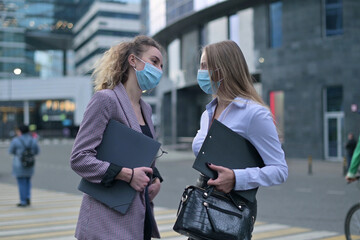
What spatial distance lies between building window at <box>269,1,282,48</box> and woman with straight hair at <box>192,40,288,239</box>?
91.8ft

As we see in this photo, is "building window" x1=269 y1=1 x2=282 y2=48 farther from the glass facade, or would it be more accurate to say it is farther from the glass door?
the glass facade

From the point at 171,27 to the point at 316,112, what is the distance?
17.2m

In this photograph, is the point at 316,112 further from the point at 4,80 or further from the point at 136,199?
the point at 4,80

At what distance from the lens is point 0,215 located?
364 inches

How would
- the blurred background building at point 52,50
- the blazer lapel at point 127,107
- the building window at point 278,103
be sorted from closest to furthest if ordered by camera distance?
1. the blazer lapel at point 127,107
2. the building window at point 278,103
3. the blurred background building at point 52,50

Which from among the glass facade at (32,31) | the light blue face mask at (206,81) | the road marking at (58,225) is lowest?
the road marking at (58,225)

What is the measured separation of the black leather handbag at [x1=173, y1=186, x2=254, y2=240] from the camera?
2457 mm

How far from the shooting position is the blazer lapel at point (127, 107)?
288 cm

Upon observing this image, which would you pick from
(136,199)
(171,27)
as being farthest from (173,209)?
(171,27)

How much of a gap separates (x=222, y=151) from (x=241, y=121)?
0.21 m

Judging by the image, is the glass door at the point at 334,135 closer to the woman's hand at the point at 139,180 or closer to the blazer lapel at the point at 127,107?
the blazer lapel at the point at 127,107

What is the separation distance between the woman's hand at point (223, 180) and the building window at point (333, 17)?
26098 millimetres

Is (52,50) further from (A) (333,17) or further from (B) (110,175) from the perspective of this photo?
(B) (110,175)

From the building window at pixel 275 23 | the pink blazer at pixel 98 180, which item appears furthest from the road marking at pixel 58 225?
the building window at pixel 275 23
